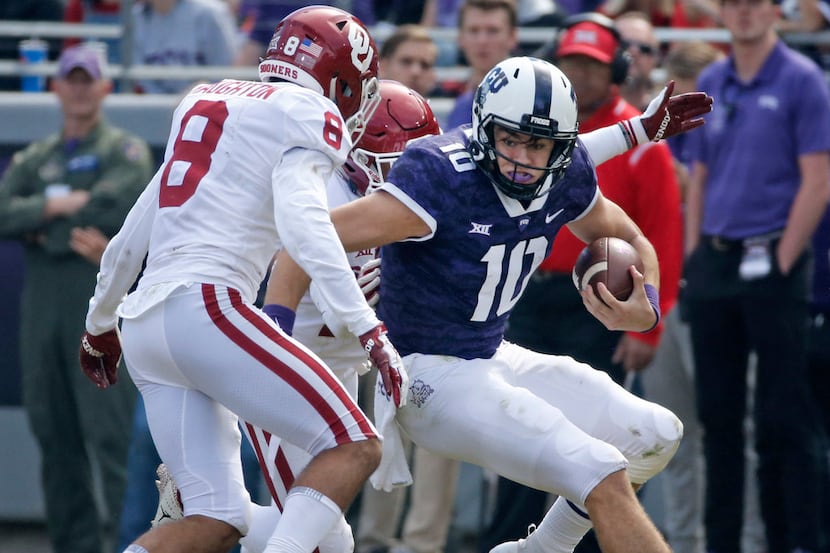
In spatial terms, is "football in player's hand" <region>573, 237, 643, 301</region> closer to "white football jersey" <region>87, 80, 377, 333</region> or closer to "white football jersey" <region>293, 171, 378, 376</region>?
"white football jersey" <region>293, 171, 378, 376</region>

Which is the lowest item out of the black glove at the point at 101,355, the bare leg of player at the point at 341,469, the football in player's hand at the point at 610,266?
the black glove at the point at 101,355

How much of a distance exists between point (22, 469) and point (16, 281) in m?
0.95

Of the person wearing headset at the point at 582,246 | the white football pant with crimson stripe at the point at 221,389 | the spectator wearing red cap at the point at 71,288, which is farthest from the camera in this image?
the spectator wearing red cap at the point at 71,288

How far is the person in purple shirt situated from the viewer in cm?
650

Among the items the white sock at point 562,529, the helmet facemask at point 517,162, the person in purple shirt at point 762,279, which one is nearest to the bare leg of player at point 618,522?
the white sock at point 562,529

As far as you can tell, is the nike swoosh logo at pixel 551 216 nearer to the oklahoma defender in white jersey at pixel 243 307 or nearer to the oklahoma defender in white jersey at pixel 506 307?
the oklahoma defender in white jersey at pixel 506 307

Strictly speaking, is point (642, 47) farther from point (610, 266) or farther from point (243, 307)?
point (243, 307)

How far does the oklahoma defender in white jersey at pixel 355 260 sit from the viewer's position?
16.9 ft

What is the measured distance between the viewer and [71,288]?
712 centimetres

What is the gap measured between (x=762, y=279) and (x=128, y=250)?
290 centimetres

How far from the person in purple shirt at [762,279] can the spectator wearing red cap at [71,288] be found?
2.60 m

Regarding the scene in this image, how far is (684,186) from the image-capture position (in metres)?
7.40

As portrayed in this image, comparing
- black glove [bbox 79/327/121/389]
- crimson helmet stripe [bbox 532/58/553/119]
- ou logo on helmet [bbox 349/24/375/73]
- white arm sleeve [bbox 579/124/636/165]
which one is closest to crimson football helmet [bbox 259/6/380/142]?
ou logo on helmet [bbox 349/24/375/73]

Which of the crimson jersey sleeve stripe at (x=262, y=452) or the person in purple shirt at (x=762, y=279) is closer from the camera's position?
the crimson jersey sleeve stripe at (x=262, y=452)
